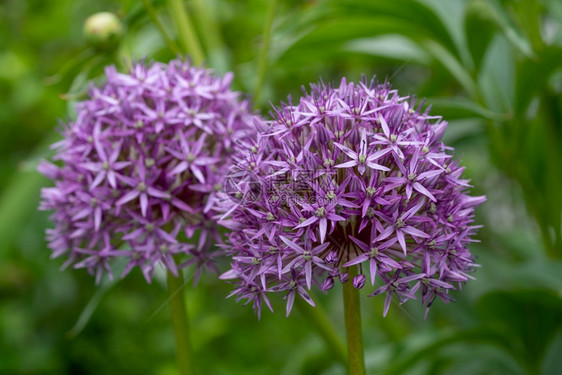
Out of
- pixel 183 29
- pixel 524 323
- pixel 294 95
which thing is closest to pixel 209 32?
pixel 294 95

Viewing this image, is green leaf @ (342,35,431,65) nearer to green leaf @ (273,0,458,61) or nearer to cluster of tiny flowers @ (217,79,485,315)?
green leaf @ (273,0,458,61)

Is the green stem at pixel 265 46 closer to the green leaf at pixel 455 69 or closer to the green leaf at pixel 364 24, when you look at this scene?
the green leaf at pixel 364 24

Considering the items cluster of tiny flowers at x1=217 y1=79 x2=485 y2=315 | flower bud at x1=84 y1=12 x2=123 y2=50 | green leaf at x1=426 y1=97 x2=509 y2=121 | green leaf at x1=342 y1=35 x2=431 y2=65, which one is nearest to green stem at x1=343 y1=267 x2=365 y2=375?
cluster of tiny flowers at x1=217 y1=79 x2=485 y2=315

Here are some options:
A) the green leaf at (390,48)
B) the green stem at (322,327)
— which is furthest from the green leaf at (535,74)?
the green stem at (322,327)

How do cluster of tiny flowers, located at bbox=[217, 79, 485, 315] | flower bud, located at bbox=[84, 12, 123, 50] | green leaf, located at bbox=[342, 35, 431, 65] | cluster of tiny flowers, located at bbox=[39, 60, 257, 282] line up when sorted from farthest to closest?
1. green leaf, located at bbox=[342, 35, 431, 65]
2. flower bud, located at bbox=[84, 12, 123, 50]
3. cluster of tiny flowers, located at bbox=[39, 60, 257, 282]
4. cluster of tiny flowers, located at bbox=[217, 79, 485, 315]

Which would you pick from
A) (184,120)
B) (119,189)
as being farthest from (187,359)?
(184,120)

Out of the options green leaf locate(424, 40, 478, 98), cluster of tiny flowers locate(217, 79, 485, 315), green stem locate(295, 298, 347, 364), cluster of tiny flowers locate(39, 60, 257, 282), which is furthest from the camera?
green leaf locate(424, 40, 478, 98)

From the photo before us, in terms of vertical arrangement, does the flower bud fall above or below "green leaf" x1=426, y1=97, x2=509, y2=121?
above
